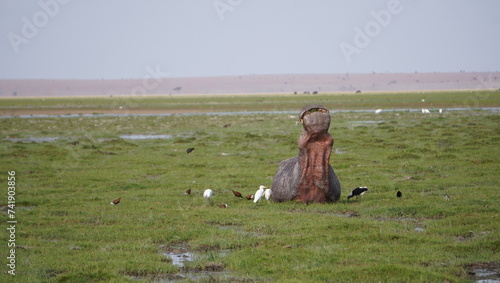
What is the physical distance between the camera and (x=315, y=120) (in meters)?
16.2

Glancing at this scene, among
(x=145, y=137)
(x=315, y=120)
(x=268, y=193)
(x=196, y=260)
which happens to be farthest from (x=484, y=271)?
(x=145, y=137)

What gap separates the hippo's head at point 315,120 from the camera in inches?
635

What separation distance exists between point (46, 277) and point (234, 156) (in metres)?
19.2

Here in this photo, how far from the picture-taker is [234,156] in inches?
1164

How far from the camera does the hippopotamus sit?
53.2 feet

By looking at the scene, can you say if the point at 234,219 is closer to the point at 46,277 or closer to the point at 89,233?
the point at 89,233

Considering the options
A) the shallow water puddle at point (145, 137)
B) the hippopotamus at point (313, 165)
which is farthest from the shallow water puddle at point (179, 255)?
the shallow water puddle at point (145, 137)

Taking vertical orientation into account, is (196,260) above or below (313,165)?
below

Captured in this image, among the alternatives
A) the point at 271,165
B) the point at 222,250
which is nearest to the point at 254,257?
the point at 222,250

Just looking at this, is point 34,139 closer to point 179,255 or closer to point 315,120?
point 315,120

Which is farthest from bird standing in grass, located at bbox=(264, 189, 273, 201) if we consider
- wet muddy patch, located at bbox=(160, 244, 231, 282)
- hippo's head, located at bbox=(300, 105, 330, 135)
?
wet muddy patch, located at bbox=(160, 244, 231, 282)

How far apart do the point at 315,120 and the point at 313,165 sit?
106 centimetres

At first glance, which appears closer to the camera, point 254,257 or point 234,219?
Result: point 254,257

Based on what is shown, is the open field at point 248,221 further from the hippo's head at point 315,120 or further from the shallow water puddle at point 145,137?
the shallow water puddle at point 145,137
